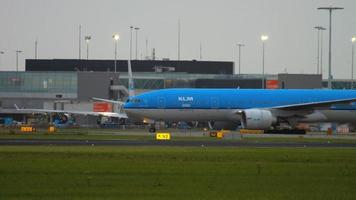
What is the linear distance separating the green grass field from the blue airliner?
31.0m

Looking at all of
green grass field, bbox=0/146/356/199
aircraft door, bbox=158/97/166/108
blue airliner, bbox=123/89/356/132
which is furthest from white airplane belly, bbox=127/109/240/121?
green grass field, bbox=0/146/356/199

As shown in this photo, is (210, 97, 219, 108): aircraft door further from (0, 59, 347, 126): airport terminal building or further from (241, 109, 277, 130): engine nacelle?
(0, 59, 347, 126): airport terminal building

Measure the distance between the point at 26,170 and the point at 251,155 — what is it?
13.9 m

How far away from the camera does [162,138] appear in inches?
2474

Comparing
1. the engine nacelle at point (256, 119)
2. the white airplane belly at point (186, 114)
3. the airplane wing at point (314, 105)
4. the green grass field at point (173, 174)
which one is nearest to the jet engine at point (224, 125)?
the white airplane belly at point (186, 114)

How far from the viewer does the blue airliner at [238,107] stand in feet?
253

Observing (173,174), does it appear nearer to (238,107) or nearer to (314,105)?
(238,107)

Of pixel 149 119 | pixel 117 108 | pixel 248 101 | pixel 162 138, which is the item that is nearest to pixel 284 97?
pixel 248 101

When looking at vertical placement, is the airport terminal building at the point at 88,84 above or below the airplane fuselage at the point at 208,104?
above

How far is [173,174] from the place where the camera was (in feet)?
105

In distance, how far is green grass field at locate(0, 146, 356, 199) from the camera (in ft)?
86.3

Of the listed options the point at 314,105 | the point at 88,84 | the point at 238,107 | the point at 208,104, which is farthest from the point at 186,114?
the point at 88,84

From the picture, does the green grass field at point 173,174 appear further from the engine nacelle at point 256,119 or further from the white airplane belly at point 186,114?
the white airplane belly at point 186,114

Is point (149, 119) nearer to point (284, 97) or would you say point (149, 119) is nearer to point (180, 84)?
point (284, 97)
